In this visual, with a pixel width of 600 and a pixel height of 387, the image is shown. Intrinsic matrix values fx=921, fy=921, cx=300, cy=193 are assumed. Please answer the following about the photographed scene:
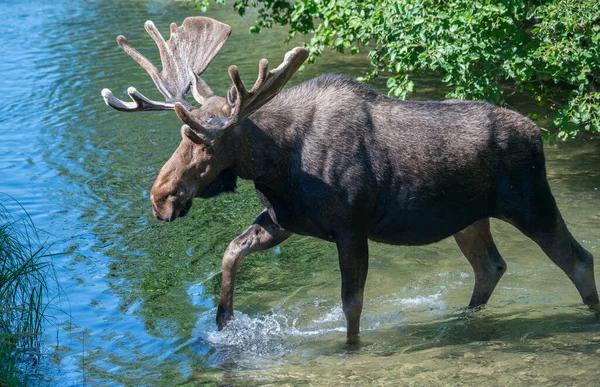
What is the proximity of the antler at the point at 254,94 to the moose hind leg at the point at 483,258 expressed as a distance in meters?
2.09

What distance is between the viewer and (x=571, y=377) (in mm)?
5500

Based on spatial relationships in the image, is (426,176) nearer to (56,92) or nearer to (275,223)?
(275,223)

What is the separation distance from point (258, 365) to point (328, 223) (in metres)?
1.10

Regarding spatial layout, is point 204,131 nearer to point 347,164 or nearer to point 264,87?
point 264,87

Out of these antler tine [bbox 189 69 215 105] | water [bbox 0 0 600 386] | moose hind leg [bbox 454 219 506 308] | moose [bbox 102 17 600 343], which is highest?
antler tine [bbox 189 69 215 105]

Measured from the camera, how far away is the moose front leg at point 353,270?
6.15 m

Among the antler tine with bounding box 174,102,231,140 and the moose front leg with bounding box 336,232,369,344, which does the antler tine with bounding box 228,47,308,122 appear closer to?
the antler tine with bounding box 174,102,231,140

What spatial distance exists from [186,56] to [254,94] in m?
1.01

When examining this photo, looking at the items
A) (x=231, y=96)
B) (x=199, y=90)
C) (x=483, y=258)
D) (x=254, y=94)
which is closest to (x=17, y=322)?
(x=199, y=90)

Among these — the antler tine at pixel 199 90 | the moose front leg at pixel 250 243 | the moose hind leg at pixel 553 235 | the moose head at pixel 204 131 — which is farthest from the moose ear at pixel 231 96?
the moose hind leg at pixel 553 235

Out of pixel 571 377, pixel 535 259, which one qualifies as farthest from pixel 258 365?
pixel 535 259

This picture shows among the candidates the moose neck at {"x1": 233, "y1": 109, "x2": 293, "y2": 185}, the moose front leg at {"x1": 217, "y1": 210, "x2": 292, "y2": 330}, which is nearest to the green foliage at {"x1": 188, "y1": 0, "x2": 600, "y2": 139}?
the moose front leg at {"x1": 217, "y1": 210, "x2": 292, "y2": 330}

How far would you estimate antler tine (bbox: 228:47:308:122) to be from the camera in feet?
18.8

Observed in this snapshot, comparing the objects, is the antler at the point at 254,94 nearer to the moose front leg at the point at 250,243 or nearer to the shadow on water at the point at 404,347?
the moose front leg at the point at 250,243
